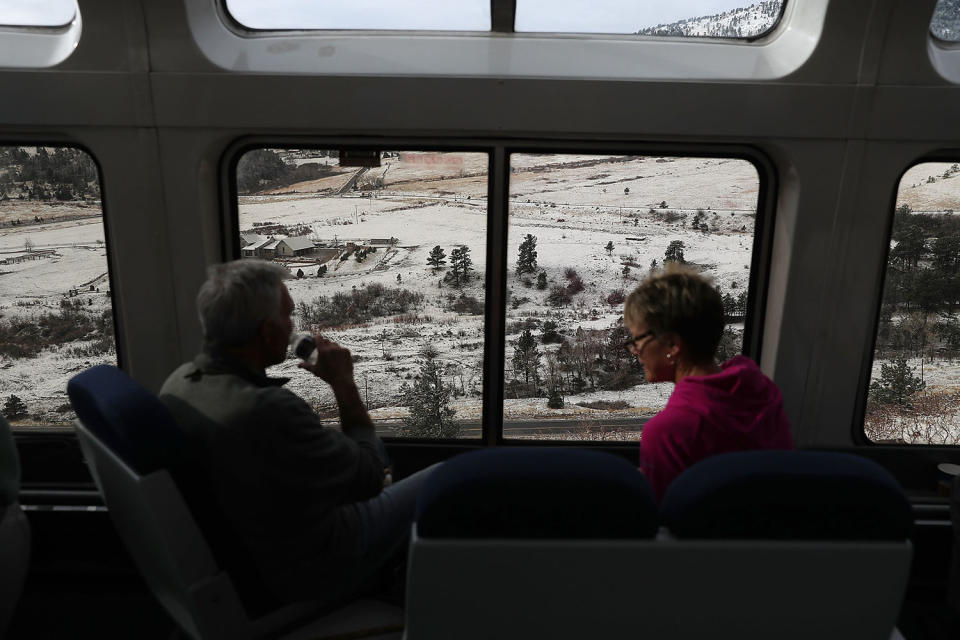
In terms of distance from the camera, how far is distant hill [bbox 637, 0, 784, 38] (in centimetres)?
269

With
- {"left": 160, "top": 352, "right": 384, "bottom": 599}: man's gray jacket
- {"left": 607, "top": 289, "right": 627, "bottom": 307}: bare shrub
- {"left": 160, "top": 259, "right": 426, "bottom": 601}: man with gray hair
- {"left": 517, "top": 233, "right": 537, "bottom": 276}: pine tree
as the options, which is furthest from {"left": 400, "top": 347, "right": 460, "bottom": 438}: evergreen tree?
{"left": 160, "top": 352, "right": 384, "bottom": 599}: man's gray jacket

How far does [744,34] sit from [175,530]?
2.66 m

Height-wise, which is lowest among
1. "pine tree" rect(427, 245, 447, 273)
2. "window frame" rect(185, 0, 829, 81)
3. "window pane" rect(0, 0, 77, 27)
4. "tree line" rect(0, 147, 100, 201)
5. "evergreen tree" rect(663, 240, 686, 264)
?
"pine tree" rect(427, 245, 447, 273)

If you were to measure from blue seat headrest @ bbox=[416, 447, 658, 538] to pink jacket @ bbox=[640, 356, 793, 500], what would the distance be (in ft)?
1.24

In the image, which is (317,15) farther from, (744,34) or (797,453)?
(797,453)

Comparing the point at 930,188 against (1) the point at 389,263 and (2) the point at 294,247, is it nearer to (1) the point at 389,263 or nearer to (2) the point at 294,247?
(1) the point at 389,263

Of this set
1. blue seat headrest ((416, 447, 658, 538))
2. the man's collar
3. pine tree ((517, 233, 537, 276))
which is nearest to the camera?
blue seat headrest ((416, 447, 658, 538))

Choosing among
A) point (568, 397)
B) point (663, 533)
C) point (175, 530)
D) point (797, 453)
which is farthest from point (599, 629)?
point (568, 397)

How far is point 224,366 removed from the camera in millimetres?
1724

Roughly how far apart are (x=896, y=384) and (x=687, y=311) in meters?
1.72

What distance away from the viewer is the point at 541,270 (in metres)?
2.88

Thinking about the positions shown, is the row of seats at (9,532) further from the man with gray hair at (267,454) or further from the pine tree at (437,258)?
the pine tree at (437,258)

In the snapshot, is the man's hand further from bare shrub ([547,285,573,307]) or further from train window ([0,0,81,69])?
train window ([0,0,81,69])

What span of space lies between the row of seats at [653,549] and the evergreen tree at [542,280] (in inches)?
62.5
